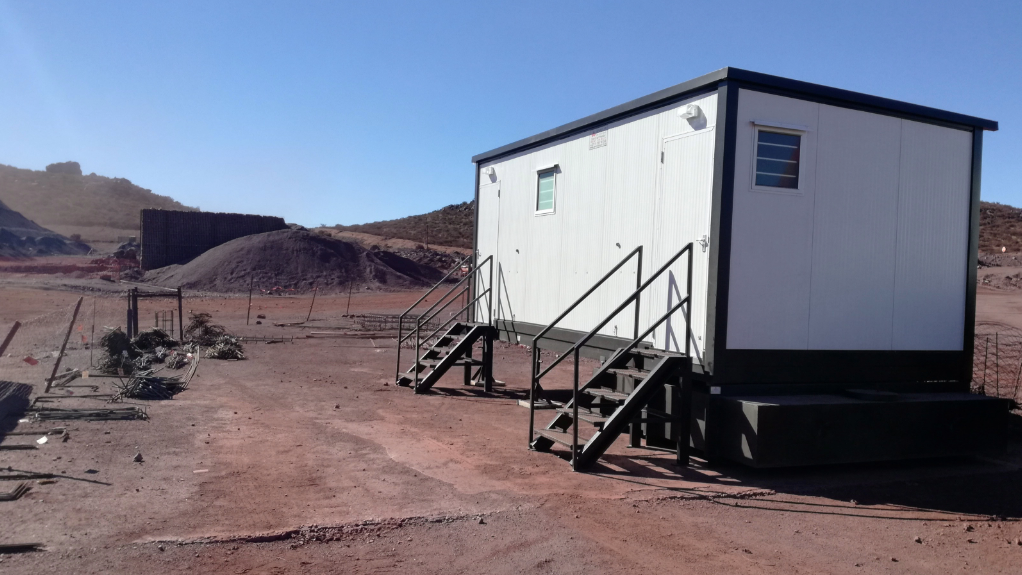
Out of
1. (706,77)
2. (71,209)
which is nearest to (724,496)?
(706,77)

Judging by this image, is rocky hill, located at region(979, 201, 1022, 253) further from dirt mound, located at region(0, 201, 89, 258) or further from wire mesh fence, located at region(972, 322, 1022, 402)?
dirt mound, located at region(0, 201, 89, 258)

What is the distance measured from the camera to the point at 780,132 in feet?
27.0

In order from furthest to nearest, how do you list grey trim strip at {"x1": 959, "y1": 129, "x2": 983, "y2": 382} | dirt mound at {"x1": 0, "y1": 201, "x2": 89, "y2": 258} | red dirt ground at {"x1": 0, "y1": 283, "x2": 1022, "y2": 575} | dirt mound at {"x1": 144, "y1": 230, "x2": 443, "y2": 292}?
dirt mound at {"x1": 0, "y1": 201, "x2": 89, "y2": 258} → dirt mound at {"x1": 144, "y1": 230, "x2": 443, "y2": 292} → grey trim strip at {"x1": 959, "y1": 129, "x2": 983, "y2": 382} → red dirt ground at {"x1": 0, "y1": 283, "x2": 1022, "y2": 575}

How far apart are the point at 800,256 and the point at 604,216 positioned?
265cm

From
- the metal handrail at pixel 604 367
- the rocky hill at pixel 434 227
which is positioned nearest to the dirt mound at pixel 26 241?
the rocky hill at pixel 434 227

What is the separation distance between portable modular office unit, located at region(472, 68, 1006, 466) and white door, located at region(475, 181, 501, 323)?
3.34 m

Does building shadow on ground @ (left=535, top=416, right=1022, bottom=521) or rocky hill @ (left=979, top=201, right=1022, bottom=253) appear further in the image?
rocky hill @ (left=979, top=201, right=1022, bottom=253)

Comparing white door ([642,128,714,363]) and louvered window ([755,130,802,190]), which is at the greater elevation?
louvered window ([755,130,802,190])

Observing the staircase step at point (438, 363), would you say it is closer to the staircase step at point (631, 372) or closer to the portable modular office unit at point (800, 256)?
the portable modular office unit at point (800, 256)

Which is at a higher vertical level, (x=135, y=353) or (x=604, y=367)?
(x=604, y=367)

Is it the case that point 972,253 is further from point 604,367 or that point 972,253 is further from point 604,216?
point 604,367

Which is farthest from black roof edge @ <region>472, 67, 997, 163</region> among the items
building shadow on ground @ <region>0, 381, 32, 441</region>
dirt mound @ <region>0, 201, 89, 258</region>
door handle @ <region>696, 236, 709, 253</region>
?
dirt mound @ <region>0, 201, 89, 258</region>

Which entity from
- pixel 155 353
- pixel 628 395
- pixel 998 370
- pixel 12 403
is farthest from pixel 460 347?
pixel 998 370

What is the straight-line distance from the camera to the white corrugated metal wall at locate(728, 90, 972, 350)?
8094 mm
